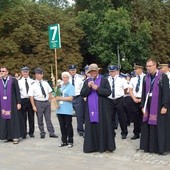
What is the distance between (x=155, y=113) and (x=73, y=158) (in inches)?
80.3

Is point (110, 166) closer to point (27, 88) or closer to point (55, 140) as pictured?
point (55, 140)

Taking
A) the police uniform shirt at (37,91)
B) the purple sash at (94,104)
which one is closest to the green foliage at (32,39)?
the police uniform shirt at (37,91)

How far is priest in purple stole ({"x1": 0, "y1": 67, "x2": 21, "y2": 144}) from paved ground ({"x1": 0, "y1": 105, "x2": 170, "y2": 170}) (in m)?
0.43

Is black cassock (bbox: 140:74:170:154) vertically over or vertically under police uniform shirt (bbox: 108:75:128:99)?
under

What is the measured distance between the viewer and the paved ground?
810cm

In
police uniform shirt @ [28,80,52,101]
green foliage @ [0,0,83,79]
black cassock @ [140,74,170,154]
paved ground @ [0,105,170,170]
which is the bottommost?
paved ground @ [0,105,170,170]

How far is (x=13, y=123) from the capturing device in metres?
11.1

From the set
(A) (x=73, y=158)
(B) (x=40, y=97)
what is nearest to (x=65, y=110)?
(A) (x=73, y=158)

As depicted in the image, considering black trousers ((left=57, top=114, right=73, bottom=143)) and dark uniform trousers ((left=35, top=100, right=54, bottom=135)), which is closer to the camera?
black trousers ((left=57, top=114, right=73, bottom=143))

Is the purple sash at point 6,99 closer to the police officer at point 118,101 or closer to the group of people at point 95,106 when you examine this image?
the group of people at point 95,106

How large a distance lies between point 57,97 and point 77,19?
95.0ft

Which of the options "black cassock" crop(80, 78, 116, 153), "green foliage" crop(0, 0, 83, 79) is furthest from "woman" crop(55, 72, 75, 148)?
"green foliage" crop(0, 0, 83, 79)

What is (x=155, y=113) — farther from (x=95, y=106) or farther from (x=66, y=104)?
(x=66, y=104)

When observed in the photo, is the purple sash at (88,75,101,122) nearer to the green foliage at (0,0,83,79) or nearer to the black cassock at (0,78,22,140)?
the black cassock at (0,78,22,140)
